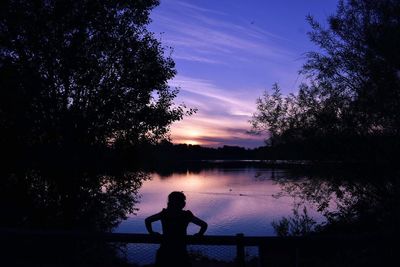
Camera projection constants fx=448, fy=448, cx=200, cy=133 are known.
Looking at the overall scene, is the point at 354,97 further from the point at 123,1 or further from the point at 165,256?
the point at 165,256

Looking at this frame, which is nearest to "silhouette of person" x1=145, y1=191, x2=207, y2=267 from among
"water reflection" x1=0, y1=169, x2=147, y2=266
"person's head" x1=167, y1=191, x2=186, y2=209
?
"person's head" x1=167, y1=191, x2=186, y2=209

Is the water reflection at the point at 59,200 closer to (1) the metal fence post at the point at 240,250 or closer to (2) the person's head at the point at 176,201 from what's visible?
(1) the metal fence post at the point at 240,250

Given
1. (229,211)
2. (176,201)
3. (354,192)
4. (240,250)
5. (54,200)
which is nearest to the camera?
(176,201)

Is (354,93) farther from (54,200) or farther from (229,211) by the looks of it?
(229,211)

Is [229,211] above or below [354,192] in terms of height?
below

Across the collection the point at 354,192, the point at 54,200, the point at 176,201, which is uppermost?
the point at 176,201

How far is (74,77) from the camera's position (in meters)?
15.5

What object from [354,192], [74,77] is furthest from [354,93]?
[74,77]

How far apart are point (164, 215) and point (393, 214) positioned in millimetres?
7642

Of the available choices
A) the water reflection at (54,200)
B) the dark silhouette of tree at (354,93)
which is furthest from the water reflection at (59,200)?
the dark silhouette of tree at (354,93)

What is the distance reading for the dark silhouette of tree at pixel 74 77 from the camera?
1488cm

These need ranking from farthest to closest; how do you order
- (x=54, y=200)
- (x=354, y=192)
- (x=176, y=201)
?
(x=54, y=200) → (x=354, y=192) → (x=176, y=201)

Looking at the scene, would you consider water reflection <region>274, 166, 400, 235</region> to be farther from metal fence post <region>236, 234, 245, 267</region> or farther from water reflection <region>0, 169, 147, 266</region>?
metal fence post <region>236, 234, 245, 267</region>

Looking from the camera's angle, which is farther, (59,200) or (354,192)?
(59,200)
